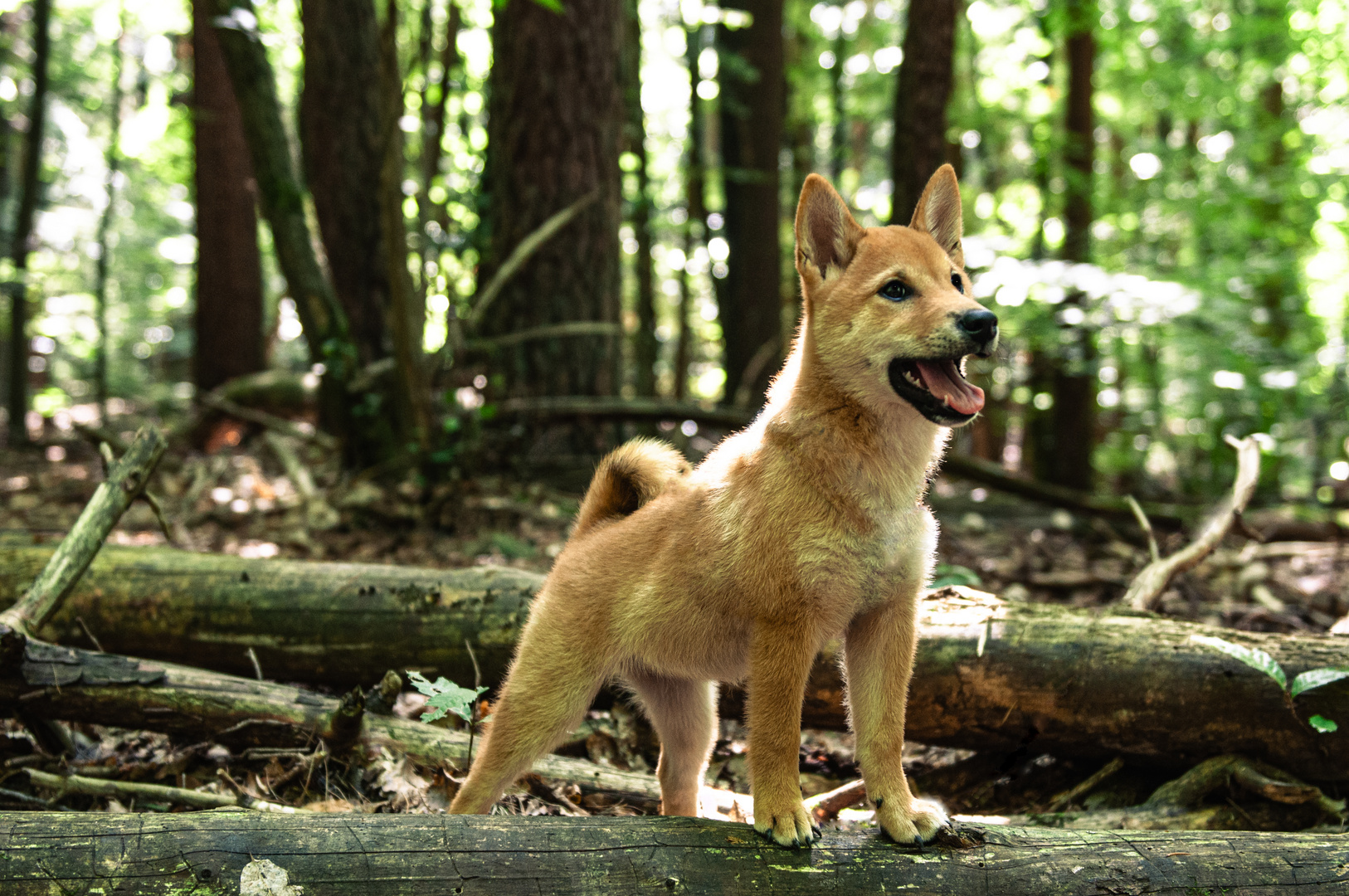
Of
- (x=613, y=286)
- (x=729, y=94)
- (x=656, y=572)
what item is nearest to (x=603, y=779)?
(x=656, y=572)

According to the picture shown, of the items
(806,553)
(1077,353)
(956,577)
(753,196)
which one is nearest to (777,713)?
(806,553)

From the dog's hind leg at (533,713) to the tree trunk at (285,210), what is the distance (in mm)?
4527

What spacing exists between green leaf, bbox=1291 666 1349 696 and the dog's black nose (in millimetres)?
1938

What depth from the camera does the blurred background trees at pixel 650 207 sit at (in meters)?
6.88

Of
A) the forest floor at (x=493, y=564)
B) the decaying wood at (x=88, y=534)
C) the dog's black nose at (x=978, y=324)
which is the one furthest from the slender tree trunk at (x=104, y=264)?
the dog's black nose at (x=978, y=324)

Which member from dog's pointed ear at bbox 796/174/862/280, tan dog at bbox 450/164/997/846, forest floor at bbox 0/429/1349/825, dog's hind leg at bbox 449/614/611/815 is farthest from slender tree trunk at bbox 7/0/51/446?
dog's pointed ear at bbox 796/174/862/280

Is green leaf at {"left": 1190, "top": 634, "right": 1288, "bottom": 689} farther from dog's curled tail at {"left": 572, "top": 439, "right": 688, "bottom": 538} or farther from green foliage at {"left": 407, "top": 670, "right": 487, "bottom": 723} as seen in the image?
green foliage at {"left": 407, "top": 670, "right": 487, "bottom": 723}

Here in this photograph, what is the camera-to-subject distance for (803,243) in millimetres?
2814

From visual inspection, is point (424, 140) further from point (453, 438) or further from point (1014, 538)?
point (1014, 538)

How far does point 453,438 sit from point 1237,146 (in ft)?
45.7

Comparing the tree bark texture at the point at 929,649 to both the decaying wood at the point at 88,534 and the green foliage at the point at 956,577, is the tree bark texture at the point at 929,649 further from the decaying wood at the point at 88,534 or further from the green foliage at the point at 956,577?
the green foliage at the point at 956,577

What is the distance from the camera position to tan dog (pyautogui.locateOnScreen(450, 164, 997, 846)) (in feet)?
8.25

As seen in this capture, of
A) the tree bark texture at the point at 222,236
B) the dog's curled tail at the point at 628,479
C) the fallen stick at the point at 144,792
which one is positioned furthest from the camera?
the tree bark texture at the point at 222,236

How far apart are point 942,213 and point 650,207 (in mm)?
6191
